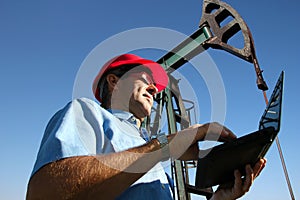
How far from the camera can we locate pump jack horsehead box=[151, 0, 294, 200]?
2.86 meters

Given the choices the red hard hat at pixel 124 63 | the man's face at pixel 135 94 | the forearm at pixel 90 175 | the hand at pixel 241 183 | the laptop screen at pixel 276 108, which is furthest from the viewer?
the red hard hat at pixel 124 63

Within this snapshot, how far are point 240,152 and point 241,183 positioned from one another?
11.1 inches

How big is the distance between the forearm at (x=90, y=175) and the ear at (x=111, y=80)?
32.2 inches

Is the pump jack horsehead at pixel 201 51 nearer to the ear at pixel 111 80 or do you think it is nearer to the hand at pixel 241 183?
the hand at pixel 241 183

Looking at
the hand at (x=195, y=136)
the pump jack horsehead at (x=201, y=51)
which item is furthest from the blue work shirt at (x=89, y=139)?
the pump jack horsehead at (x=201, y=51)

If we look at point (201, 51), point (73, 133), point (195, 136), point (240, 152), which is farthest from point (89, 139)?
point (201, 51)

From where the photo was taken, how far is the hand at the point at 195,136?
41.4 inches

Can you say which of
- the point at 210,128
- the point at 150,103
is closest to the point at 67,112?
the point at 210,128

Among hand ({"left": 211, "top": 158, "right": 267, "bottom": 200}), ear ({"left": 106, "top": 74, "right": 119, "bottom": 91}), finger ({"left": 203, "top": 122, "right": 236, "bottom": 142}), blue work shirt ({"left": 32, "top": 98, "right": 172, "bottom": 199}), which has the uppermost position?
→ ear ({"left": 106, "top": 74, "right": 119, "bottom": 91})

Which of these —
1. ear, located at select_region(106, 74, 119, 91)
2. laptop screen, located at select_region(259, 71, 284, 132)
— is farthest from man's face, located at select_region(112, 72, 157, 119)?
laptop screen, located at select_region(259, 71, 284, 132)

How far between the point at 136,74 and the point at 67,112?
781 millimetres

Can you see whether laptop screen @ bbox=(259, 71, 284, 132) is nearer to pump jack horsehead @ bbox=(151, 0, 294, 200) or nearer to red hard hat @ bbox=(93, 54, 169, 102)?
red hard hat @ bbox=(93, 54, 169, 102)

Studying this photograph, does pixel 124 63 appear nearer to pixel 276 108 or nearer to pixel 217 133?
pixel 217 133

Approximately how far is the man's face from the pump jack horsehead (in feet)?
4.29
